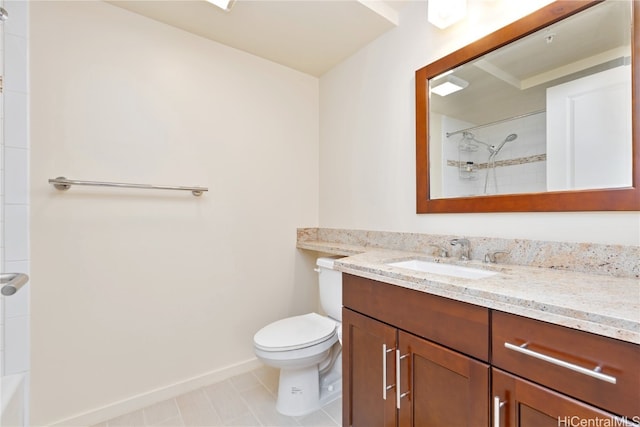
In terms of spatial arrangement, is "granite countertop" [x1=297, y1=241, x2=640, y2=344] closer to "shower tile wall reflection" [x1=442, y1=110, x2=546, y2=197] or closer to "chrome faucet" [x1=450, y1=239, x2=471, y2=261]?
"chrome faucet" [x1=450, y1=239, x2=471, y2=261]

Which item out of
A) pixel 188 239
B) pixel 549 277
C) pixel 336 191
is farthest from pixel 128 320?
pixel 549 277

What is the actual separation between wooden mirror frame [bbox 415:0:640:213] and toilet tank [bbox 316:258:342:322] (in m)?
0.58

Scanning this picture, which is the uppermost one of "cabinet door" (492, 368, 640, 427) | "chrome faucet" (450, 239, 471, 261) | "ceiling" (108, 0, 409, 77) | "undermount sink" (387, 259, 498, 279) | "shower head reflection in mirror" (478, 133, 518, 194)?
"ceiling" (108, 0, 409, 77)

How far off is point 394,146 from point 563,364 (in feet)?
4.40

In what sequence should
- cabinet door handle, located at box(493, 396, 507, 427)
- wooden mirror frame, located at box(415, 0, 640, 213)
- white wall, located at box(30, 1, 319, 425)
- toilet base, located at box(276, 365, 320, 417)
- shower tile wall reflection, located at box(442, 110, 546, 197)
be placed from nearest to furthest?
cabinet door handle, located at box(493, 396, 507, 427), wooden mirror frame, located at box(415, 0, 640, 213), shower tile wall reflection, located at box(442, 110, 546, 197), white wall, located at box(30, 1, 319, 425), toilet base, located at box(276, 365, 320, 417)

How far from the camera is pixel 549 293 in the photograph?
775mm

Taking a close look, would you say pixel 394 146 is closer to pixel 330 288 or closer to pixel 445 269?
pixel 445 269

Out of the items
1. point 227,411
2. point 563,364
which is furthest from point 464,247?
point 227,411

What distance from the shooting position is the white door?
1.01 metres

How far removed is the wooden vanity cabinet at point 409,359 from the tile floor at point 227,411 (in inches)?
15.1

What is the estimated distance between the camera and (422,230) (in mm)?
1633

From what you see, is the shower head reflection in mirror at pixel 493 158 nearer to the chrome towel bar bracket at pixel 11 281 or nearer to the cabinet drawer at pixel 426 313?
the cabinet drawer at pixel 426 313

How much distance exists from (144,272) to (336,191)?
132 cm

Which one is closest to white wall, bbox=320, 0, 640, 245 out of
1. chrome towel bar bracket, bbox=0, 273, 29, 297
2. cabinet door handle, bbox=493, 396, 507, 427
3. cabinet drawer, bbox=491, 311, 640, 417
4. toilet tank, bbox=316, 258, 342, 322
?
toilet tank, bbox=316, 258, 342, 322
